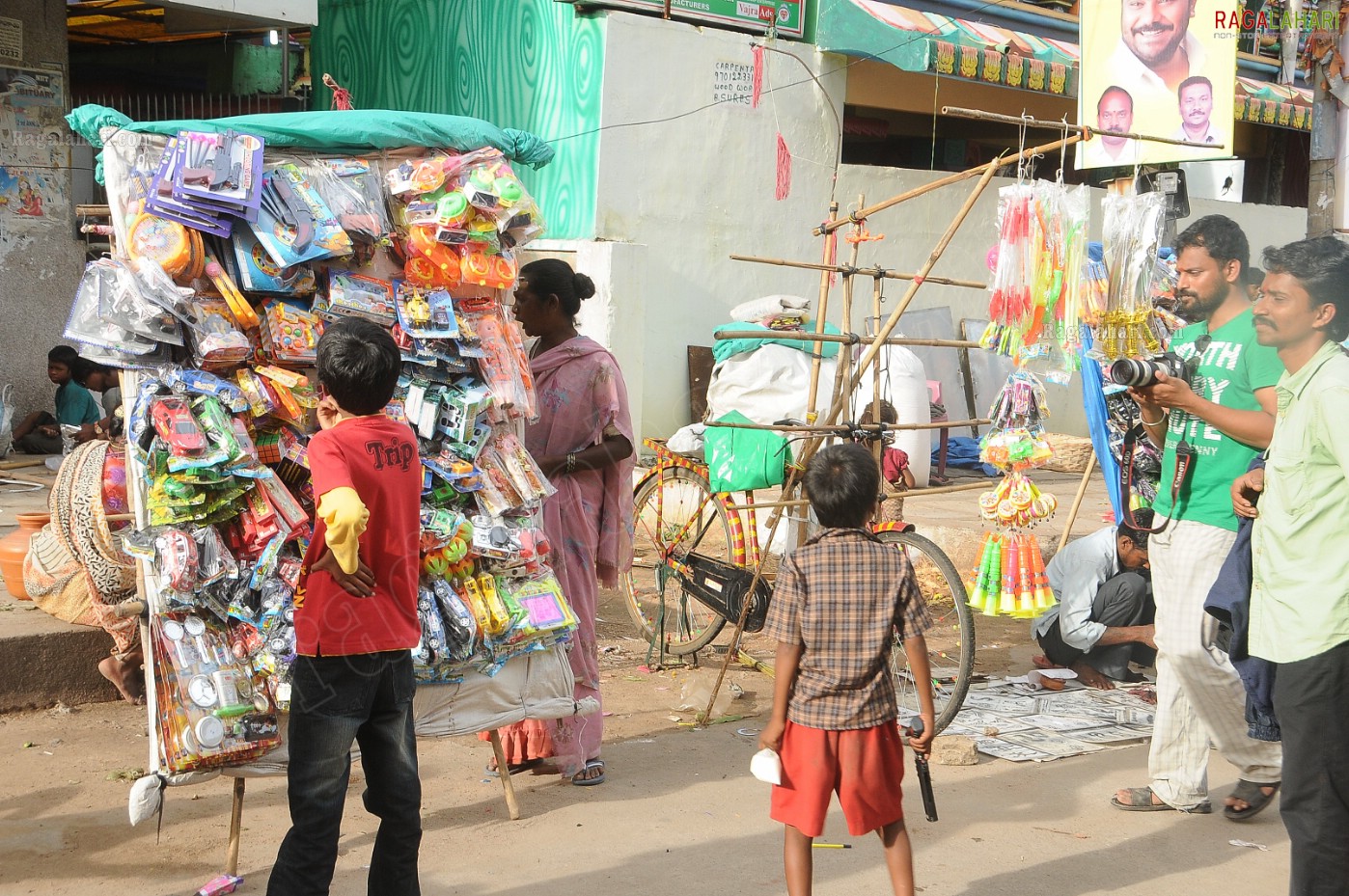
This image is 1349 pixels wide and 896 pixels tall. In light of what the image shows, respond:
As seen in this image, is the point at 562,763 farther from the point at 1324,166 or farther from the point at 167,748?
the point at 1324,166

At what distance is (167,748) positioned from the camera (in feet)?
11.5

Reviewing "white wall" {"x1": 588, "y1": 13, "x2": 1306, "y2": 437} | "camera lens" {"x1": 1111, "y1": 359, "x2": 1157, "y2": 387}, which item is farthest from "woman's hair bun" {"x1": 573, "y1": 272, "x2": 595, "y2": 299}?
"white wall" {"x1": 588, "y1": 13, "x2": 1306, "y2": 437}

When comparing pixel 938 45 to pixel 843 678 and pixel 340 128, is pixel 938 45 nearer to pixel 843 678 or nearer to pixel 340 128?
pixel 340 128

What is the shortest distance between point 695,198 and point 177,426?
8002mm

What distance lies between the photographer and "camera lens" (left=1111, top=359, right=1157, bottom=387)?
147 inches

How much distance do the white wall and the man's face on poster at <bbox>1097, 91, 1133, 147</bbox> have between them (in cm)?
414

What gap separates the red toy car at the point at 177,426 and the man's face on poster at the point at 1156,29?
5539 millimetres

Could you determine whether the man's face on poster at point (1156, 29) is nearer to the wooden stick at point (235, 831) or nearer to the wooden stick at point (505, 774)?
the wooden stick at point (505, 774)

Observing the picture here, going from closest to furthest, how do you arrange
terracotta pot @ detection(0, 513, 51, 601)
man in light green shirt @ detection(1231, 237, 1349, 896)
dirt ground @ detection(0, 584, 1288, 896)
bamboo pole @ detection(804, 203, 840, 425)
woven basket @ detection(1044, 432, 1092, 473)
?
1. man in light green shirt @ detection(1231, 237, 1349, 896)
2. dirt ground @ detection(0, 584, 1288, 896)
3. bamboo pole @ detection(804, 203, 840, 425)
4. terracotta pot @ detection(0, 513, 51, 601)
5. woven basket @ detection(1044, 432, 1092, 473)

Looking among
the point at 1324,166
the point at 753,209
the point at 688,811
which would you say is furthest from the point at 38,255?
the point at 1324,166

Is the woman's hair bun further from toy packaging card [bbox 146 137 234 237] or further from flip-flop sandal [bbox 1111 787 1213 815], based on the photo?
flip-flop sandal [bbox 1111 787 1213 815]

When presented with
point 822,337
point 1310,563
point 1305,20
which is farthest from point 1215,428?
point 1305,20

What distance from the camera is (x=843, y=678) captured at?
3125 millimetres

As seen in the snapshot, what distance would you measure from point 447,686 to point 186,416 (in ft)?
3.80
